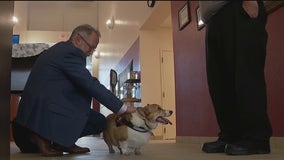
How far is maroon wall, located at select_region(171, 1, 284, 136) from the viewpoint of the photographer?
2.21m

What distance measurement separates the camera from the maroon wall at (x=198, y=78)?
7.27 ft

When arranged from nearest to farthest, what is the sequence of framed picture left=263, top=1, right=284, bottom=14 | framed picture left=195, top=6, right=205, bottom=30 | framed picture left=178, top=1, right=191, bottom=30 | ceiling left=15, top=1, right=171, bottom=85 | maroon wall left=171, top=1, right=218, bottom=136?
1. framed picture left=263, top=1, right=284, bottom=14
2. maroon wall left=171, top=1, right=218, bottom=136
3. framed picture left=195, top=6, right=205, bottom=30
4. framed picture left=178, top=1, right=191, bottom=30
5. ceiling left=15, top=1, right=171, bottom=85

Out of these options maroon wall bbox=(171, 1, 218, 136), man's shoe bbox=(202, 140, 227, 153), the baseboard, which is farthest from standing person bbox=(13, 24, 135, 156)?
maroon wall bbox=(171, 1, 218, 136)

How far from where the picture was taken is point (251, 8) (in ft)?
5.29

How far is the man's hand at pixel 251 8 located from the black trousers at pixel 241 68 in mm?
18

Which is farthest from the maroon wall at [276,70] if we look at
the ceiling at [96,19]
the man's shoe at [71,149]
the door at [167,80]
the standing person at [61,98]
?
the ceiling at [96,19]

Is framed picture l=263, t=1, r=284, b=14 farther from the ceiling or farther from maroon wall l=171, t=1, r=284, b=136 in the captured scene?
the ceiling

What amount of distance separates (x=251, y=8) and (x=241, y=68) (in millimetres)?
298

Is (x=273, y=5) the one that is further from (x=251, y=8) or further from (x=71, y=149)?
(x=71, y=149)

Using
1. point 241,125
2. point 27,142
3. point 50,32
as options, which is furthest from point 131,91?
point 50,32

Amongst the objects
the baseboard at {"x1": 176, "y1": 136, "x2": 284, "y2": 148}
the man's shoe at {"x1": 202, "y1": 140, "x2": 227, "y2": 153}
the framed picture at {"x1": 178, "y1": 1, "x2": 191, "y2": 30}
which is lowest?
the baseboard at {"x1": 176, "y1": 136, "x2": 284, "y2": 148}

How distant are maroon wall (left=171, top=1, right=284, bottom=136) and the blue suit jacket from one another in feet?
3.61

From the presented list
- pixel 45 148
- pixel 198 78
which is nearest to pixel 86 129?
pixel 45 148

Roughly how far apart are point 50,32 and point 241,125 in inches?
389
